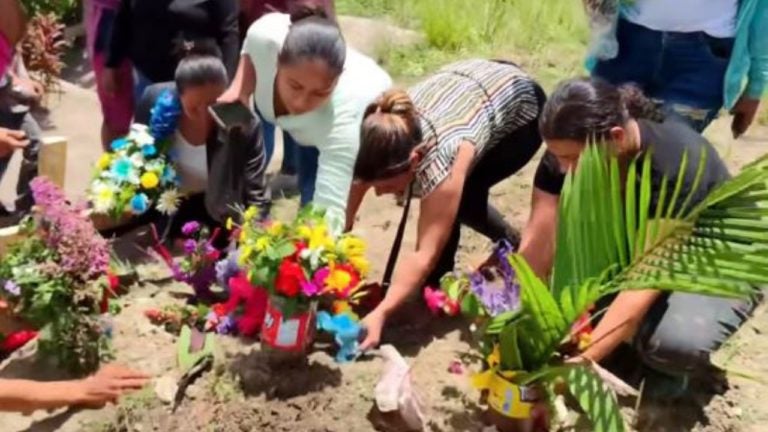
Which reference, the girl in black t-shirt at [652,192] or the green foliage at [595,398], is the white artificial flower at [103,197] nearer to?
the girl in black t-shirt at [652,192]

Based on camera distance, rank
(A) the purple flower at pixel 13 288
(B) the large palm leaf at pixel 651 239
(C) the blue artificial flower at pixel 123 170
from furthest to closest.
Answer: (C) the blue artificial flower at pixel 123 170, (A) the purple flower at pixel 13 288, (B) the large palm leaf at pixel 651 239

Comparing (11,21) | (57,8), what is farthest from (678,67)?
(57,8)

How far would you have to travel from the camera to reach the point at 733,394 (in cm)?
341

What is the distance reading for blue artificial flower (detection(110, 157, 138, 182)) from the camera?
12.8 feet

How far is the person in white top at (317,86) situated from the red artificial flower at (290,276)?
432 mm

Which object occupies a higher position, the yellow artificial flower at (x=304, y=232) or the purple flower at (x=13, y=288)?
the yellow artificial flower at (x=304, y=232)

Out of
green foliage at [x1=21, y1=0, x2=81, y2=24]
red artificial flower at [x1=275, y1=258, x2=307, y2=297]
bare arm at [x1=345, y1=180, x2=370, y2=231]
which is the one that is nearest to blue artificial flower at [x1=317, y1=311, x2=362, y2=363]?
red artificial flower at [x1=275, y1=258, x2=307, y2=297]

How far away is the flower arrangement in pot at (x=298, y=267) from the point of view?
112 inches

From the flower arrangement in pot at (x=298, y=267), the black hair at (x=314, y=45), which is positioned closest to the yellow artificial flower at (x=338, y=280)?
the flower arrangement in pot at (x=298, y=267)

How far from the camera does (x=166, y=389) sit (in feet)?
10.3

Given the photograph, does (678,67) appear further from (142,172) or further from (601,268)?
(142,172)

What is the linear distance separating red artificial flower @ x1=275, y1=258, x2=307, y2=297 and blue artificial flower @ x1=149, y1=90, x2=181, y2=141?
1.32 metres

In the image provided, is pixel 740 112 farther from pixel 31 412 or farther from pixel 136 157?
pixel 31 412

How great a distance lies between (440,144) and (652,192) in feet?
2.07
